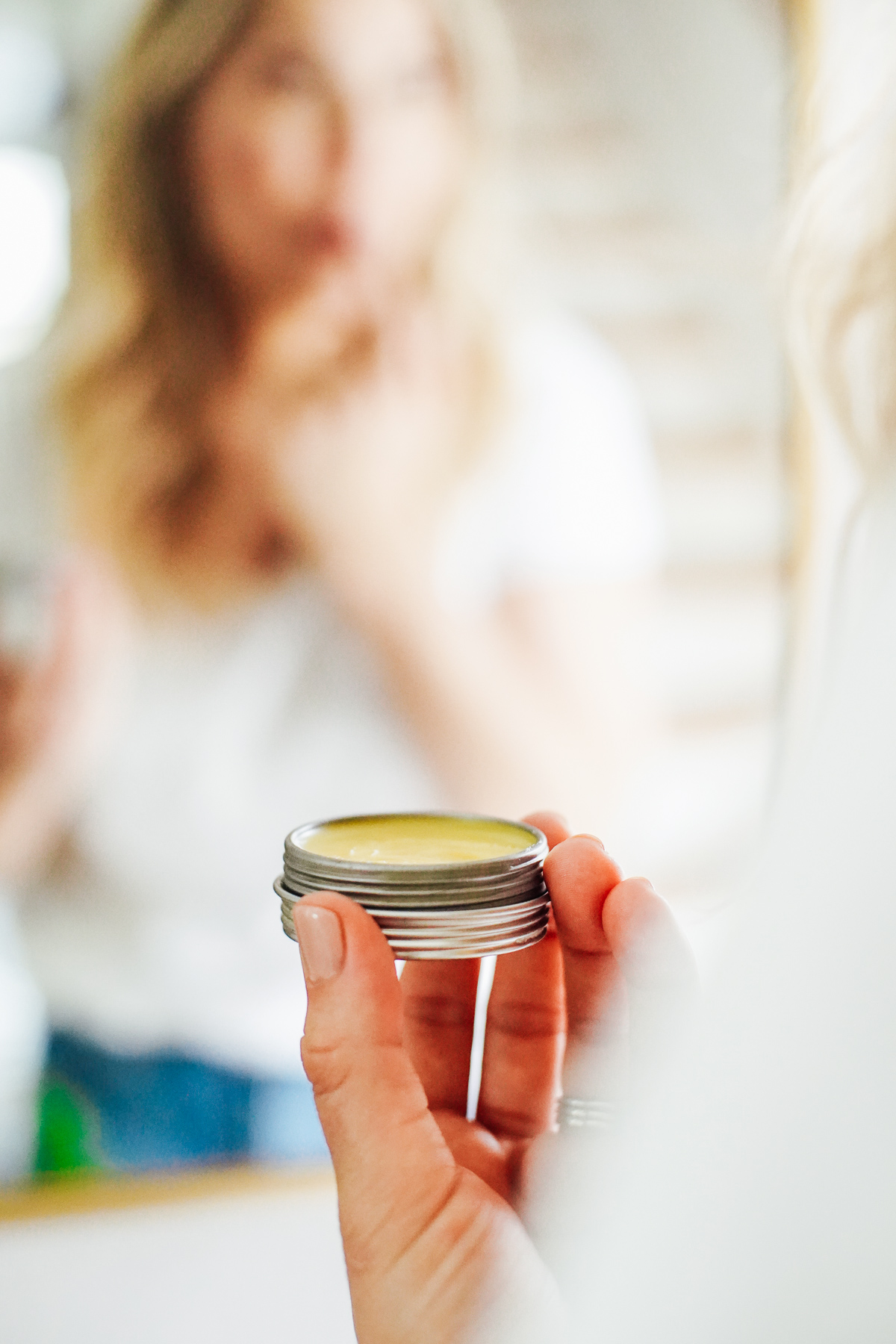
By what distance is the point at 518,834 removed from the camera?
47 centimetres

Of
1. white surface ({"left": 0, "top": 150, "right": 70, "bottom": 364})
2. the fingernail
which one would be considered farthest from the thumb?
white surface ({"left": 0, "top": 150, "right": 70, "bottom": 364})

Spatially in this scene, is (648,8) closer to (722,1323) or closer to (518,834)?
(518,834)

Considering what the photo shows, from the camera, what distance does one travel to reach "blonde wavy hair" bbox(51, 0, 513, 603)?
78 cm

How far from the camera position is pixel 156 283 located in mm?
820

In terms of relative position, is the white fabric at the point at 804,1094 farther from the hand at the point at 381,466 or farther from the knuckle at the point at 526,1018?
the hand at the point at 381,466

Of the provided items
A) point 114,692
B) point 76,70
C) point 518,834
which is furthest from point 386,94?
point 518,834

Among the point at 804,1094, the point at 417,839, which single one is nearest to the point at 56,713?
the point at 417,839

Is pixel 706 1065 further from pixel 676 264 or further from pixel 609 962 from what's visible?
pixel 676 264

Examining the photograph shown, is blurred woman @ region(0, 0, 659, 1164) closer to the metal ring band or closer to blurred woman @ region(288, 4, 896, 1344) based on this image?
blurred woman @ region(288, 4, 896, 1344)

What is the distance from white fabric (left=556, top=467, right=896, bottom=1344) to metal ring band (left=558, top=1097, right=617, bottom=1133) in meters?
0.27

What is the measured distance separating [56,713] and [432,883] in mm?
561

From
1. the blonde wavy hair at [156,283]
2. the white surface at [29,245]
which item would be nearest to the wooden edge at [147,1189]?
the blonde wavy hair at [156,283]

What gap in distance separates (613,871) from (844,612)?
0.21 metres

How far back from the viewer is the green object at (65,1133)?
861 millimetres
